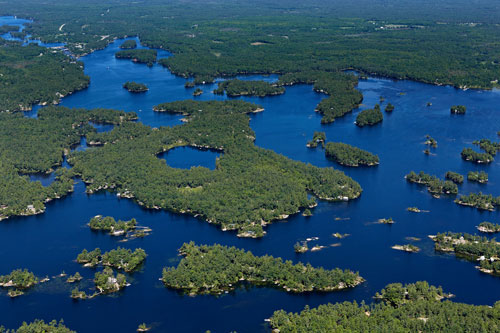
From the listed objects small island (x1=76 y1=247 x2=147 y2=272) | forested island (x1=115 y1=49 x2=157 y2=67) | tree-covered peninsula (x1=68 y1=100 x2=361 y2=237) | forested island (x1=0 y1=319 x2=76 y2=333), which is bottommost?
forested island (x1=0 y1=319 x2=76 y2=333)

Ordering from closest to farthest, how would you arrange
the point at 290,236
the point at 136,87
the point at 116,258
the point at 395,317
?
the point at 395,317, the point at 116,258, the point at 290,236, the point at 136,87

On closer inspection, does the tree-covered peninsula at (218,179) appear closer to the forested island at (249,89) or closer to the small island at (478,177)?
the small island at (478,177)

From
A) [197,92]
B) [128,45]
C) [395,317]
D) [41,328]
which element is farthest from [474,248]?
[128,45]

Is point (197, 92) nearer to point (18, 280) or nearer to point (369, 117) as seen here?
point (369, 117)

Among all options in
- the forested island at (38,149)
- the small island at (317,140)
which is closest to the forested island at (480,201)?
the small island at (317,140)

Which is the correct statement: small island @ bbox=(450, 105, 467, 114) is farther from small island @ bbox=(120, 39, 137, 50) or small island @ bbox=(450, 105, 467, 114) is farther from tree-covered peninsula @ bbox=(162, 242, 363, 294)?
small island @ bbox=(120, 39, 137, 50)

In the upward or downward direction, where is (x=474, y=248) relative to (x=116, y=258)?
upward

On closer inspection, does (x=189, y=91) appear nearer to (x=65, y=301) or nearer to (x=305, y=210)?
(x=305, y=210)

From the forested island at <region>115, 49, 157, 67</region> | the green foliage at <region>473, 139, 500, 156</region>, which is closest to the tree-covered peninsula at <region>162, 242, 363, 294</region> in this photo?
the green foliage at <region>473, 139, 500, 156</region>
